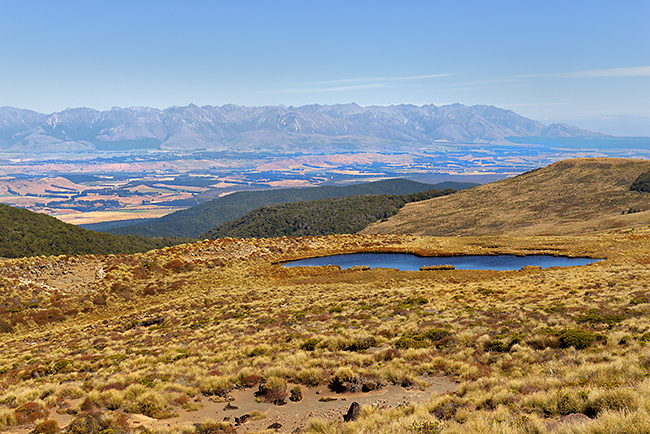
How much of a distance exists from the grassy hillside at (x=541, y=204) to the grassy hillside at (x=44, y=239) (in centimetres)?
9485

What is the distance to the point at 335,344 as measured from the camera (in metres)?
25.0

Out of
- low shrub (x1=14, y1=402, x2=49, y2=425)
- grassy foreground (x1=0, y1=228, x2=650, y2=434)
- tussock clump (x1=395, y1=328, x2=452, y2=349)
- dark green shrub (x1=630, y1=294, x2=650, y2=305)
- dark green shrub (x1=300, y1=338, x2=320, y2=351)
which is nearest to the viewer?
grassy foreground (x1=0, y1=228, x2=650, y2=434)

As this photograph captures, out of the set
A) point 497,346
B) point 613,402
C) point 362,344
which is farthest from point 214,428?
point 497,346

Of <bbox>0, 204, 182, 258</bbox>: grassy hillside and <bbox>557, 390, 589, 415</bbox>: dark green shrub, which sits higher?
<bbox>557, 390, 589, 415</bbox>: dark green shrub

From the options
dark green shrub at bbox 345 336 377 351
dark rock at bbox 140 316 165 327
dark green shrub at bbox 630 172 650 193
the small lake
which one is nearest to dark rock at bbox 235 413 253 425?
dark green shrub at bbox 345 336 377 351

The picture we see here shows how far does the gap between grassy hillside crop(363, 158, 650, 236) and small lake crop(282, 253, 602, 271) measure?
37.5 m

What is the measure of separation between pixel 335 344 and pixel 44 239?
129 m

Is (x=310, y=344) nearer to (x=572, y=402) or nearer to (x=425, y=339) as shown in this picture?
(x=425, y=339)

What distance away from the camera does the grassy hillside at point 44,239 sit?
380 feet

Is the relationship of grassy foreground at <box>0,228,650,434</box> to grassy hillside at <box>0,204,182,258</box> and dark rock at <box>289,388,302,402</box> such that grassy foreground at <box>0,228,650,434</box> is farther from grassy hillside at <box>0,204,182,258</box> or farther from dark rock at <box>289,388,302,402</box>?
grassy hillside at <box>0,204,182,258</box>

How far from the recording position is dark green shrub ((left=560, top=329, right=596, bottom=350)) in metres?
20.3

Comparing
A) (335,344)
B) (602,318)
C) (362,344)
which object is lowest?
(335,344)

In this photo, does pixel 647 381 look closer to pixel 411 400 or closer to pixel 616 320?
pixel 411 400

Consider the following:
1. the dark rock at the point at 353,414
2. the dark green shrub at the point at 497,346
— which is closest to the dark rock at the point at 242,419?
the dark rock at the point at 353,414
